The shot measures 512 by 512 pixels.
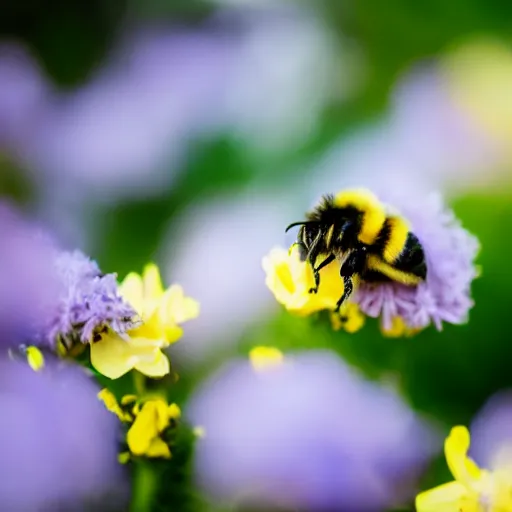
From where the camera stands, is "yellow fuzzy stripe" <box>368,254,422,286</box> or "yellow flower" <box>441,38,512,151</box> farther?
"yellow flower" <box>441,38,512,151</box>

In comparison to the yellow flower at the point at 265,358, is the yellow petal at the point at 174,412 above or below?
below

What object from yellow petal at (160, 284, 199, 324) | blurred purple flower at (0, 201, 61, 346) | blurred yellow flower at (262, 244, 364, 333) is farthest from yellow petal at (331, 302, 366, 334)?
blurred purple flower at (0, 201, 61, 346)

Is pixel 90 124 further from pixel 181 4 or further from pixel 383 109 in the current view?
pixel 383 109

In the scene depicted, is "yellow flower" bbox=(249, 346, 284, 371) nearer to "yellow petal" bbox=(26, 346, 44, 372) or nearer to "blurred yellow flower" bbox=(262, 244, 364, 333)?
"blurred yellow flower" bbox=(262, 244, 364, 333)

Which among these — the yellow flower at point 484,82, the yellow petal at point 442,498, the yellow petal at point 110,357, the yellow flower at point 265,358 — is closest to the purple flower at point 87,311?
the yellow petal at point 110,357

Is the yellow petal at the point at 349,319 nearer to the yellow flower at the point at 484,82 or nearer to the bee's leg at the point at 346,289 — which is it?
the bee's leg at the point at 346,289

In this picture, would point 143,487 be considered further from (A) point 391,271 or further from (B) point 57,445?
(A) point 391,271
